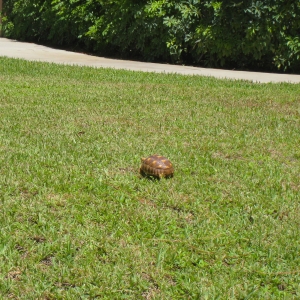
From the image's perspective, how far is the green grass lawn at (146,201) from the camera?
2.97 m

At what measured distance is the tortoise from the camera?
14.1 feet

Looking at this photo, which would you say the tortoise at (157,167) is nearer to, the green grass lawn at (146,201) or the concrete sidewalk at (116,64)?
the green grass lawn at (146,201)

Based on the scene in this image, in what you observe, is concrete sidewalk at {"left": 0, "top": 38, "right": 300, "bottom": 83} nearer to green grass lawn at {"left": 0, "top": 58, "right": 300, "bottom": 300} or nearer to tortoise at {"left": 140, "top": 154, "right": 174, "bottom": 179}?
green grass lawn at {"left": 0, "top": 58, "right": 300, "bottom": 300}

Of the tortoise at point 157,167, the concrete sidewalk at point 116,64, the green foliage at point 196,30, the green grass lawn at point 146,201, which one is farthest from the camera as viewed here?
the green foliage at point 196,30

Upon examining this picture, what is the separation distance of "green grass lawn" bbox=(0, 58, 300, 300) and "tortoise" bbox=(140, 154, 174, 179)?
70 millimetres

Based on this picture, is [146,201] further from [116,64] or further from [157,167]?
[116,64]

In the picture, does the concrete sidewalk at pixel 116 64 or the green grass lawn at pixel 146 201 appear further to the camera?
the concrete sidewalk at pixel 116 64

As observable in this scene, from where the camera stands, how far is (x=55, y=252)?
3219mm

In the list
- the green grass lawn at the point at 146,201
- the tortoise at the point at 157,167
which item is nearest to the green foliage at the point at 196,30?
the green grass lawn at the point at 146,201

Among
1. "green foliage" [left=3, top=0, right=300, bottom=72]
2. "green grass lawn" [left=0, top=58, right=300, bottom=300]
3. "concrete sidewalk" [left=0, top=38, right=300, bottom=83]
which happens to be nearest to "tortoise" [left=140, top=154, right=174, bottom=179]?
"green grass lawn" [left=0, top=58, right=300, bottom=300]

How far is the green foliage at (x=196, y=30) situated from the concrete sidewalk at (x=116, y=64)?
44 cm

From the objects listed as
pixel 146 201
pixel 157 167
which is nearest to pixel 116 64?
pixel 157 167

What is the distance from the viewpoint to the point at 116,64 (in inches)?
481

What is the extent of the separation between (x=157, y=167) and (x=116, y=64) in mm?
8213
